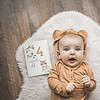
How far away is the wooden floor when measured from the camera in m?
1.69

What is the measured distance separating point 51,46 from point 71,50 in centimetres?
31

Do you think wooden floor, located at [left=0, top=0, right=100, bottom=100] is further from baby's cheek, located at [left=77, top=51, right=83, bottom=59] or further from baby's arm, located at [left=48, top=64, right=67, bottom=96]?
baby's cheek, located at [left=77, top=51, right=83, bottom=59]

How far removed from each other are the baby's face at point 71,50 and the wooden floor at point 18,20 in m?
0.45

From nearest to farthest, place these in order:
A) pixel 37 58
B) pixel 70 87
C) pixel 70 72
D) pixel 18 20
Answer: pixel 70 87
pixel 70 72
pixel 37 58
pixel 18 20

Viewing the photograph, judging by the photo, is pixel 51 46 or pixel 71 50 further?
pixel 51 46

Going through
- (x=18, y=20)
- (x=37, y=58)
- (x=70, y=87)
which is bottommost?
(x=70, y=87)

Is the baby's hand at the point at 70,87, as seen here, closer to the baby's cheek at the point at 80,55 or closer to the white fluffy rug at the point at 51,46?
the baby's cheek at the point at 80,55

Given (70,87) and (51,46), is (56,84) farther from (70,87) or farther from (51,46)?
(51,46)

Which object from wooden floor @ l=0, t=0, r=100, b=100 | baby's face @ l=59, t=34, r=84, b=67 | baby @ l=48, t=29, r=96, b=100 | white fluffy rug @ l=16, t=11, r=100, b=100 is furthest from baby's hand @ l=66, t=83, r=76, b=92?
wooden floor @ l=0, t=0, r=100, b=100

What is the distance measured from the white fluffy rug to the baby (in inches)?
7.3

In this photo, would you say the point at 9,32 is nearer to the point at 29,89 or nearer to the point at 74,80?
the point at 29,89

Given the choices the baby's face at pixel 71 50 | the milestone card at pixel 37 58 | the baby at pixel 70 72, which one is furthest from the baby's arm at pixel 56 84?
the milestone card at pixel 37 58

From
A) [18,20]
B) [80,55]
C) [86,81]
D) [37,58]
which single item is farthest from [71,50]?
[18,20]

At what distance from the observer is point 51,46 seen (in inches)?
65.5
